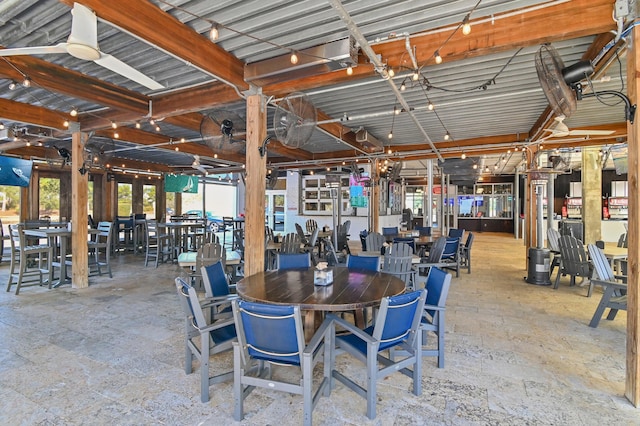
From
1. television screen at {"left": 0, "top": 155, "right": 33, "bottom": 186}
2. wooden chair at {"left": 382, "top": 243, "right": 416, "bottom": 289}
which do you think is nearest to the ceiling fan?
wooden chair at {"left": 382, "top": 243, "right": 416, "bottom": 289}

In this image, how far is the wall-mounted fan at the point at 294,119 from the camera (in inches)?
154

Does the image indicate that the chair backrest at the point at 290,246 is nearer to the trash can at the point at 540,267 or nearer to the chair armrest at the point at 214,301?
the chair armrest at the point at 214,301

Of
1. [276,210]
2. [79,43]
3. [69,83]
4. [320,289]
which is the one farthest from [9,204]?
[320,289]

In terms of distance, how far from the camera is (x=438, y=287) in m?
2.96

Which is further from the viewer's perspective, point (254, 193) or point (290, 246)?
point (290, 246)

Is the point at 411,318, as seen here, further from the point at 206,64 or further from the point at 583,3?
the point at 206,64

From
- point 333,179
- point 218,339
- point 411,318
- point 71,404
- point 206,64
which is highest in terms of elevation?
point 206,64

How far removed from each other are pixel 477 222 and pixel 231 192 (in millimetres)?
13664

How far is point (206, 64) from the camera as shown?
3.48 metres

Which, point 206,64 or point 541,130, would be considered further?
point 541,130

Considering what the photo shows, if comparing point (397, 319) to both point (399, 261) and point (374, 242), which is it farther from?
point (374, 242)

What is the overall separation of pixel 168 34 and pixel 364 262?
313 centimetres

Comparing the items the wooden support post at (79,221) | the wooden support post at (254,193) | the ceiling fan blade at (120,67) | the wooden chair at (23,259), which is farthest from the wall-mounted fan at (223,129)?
the wooden chair at (23,259)

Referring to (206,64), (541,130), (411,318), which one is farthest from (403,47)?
(541,130)
